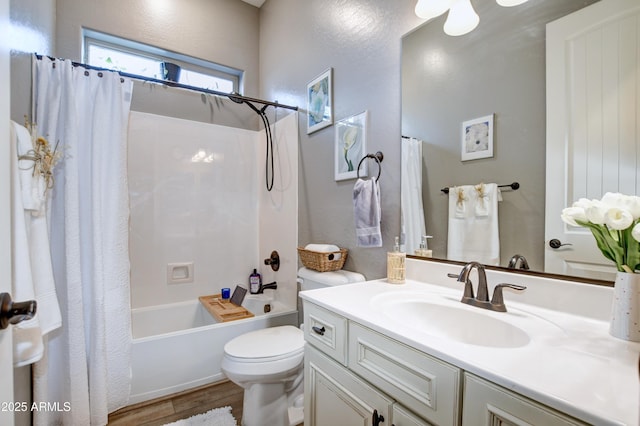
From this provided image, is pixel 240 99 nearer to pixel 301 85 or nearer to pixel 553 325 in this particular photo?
pixel 301 85

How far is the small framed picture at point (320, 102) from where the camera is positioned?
191 cm

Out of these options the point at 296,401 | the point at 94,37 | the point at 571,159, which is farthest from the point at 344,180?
the point at 94,37

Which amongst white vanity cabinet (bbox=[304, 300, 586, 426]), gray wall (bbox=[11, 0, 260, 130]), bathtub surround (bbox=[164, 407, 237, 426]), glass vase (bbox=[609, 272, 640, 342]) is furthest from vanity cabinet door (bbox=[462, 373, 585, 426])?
gray wall (bbox=[11, 0, 260, 130])

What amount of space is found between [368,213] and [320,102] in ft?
3.10

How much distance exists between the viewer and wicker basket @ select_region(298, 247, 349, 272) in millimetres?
1681

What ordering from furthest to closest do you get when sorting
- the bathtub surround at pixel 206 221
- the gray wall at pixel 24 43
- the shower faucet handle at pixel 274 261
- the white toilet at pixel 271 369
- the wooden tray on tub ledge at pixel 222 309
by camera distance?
the shower faucet handle at pixel 274 261 < the bathtub surround at pixel 206 221 < the wooden tray on tub ledge at pixel 222 309 < the white toilet at pixel 271 369 < the gray wall at pixel 24 43

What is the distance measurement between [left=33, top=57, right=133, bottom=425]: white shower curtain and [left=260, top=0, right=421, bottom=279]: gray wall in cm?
119

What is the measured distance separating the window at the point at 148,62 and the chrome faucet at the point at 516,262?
106 inches

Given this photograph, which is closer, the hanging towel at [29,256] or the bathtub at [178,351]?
the hanging towel at [29,256]

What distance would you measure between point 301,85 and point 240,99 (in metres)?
0.51

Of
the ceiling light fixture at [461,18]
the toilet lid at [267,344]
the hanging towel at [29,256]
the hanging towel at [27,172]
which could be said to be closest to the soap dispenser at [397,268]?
the toilet lid at [267,344]

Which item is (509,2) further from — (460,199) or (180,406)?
(180,406)

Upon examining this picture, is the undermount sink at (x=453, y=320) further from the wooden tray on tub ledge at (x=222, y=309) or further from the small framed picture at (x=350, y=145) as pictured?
the wooden tray on tub ledge at (x=222, y=309)

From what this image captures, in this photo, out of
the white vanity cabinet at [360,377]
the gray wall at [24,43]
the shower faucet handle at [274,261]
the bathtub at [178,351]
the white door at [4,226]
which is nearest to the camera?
the white door at [4,226]
